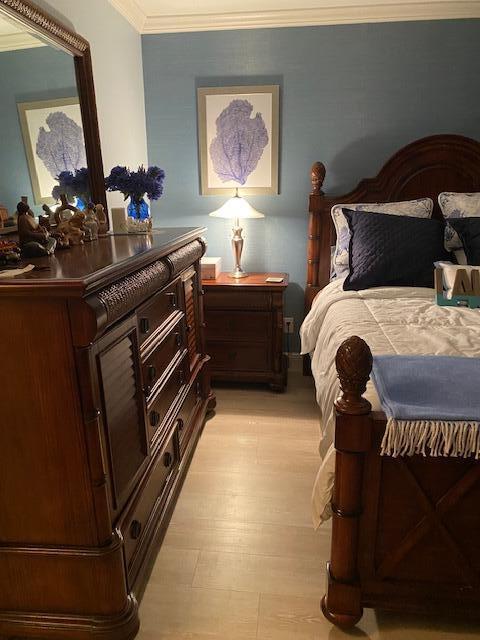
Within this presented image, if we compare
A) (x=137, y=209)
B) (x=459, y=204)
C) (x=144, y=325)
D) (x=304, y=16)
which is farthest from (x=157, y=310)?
(x=304, y=16)

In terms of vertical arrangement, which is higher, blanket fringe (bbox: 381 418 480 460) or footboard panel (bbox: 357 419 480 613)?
blanket fringe (bbox: 381 418 480 460)

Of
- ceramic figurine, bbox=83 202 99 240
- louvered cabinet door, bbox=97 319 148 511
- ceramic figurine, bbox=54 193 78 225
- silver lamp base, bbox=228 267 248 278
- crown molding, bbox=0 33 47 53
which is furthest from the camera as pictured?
silver lamp base, bbox=228 267 248 278

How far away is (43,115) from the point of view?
1.72 m

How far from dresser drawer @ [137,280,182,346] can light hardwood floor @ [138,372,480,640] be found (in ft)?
2.62

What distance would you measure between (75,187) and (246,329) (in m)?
1.37

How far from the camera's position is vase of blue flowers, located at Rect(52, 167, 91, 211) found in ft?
6.04

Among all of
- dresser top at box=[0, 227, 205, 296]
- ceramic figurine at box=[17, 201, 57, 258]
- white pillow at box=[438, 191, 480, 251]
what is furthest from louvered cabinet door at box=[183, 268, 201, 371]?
white pillow at box=[438, 191, 480, 251]

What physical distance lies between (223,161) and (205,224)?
0.45 meters

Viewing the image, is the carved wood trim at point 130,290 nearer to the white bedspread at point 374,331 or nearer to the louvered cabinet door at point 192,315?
the louvered cabinet door at point 192,315

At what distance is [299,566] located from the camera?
Answer: 1.61 meters

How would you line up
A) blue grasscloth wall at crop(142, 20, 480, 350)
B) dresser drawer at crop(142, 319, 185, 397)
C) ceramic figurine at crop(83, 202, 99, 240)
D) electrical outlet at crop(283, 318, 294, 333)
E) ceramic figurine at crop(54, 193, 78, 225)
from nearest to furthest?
dresser drawer at crop(142, 319, 185, 397)
ceramic figurine at crop(54, 193, 78, 225)
ceramic figurine at crop(83, 202, 99, 240)
blue grasscloth wall at crop(142, 20, 480, 350)
electrical outlet at crop(283, 318, 294, 333)

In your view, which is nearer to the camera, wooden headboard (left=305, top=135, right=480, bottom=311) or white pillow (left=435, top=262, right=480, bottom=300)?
white pillow (left=435, top=262, right=480, bottom=300)

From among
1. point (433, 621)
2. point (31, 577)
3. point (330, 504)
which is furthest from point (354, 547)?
point (31, 577)

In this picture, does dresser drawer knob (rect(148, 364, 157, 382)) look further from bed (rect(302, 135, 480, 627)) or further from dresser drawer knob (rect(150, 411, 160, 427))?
bed (rect(302, 135, 480, 627))
